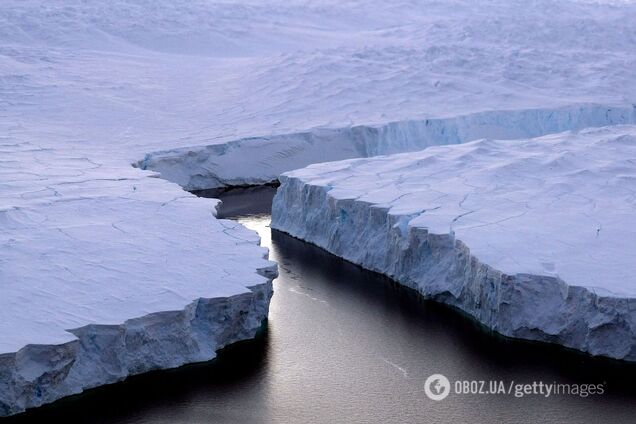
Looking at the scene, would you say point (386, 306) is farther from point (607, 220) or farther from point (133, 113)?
point (133, 113)

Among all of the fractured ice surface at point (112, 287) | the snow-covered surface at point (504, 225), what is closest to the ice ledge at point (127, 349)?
the fractured ice surface at point (112, 287)

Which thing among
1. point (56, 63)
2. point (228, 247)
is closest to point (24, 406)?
point (228, 247)

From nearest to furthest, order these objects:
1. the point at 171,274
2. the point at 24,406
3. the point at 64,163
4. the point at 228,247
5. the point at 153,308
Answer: the point at 24,406 < the point at 153,308 < the point at 171,274 < the point at 228,247 < the point at 64,163

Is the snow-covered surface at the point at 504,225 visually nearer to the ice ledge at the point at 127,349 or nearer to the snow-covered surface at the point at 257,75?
the ice ledge at the point at 127,349

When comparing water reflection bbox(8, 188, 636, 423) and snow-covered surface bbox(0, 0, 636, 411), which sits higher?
snow-covered surface bbox(0, 0, 636, 411)

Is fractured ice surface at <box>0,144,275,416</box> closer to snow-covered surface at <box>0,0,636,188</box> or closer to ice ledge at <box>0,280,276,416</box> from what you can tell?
ice ledge at <box>0,280,276,416</box>

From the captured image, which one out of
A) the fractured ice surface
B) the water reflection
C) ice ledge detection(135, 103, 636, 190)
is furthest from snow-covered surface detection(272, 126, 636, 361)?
ice ledge detection(135, 103, 636, 190)
